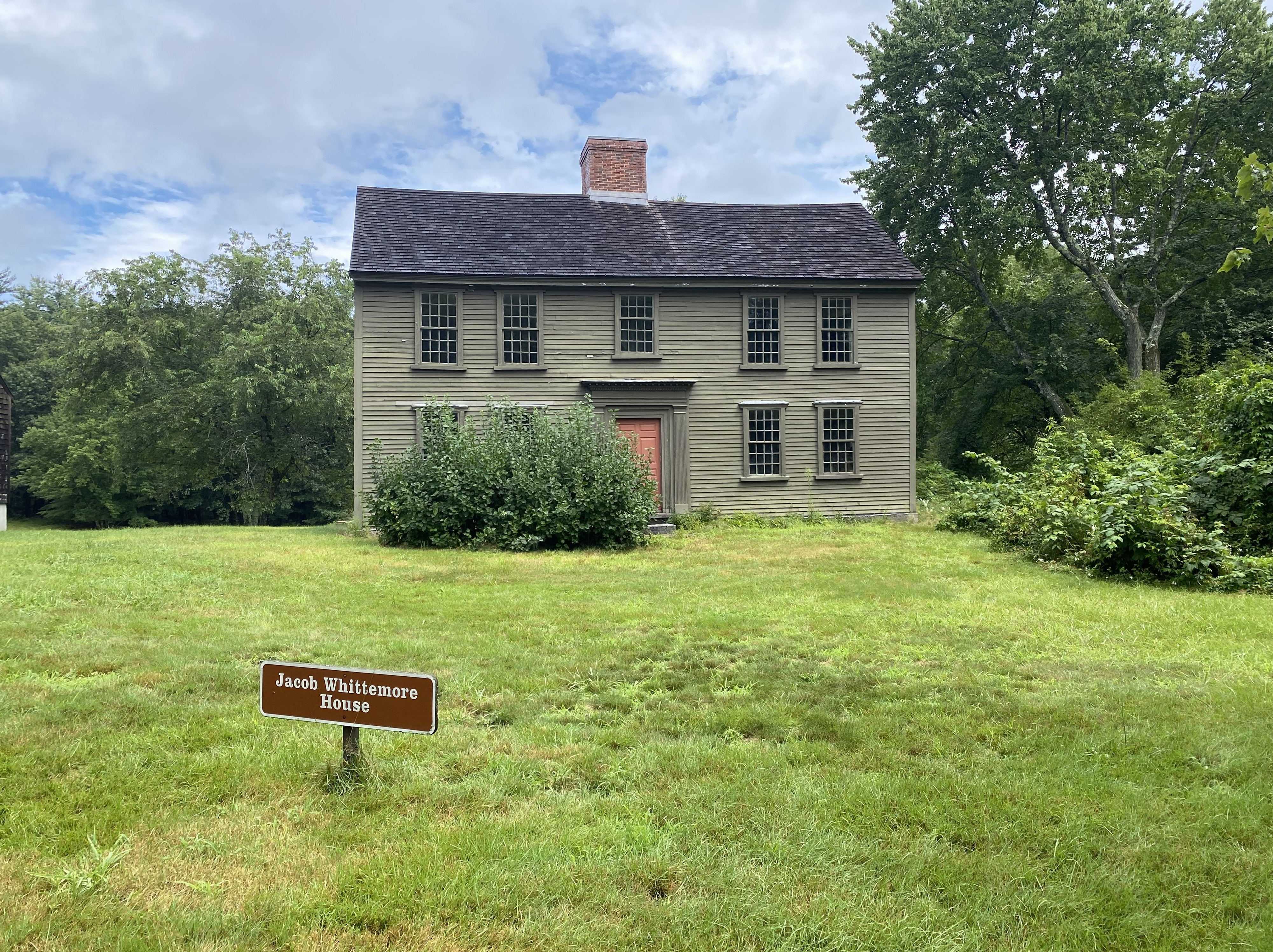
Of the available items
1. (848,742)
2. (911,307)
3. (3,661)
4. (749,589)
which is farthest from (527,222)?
(848,742)

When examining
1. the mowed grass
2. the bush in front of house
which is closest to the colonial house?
the bush in front of house

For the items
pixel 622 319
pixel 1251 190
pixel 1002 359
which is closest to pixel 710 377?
pixel 622 319

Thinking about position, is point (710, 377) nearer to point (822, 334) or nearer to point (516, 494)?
point (822, 334)

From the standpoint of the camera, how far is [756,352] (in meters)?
22.2

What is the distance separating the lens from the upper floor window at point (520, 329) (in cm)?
2108

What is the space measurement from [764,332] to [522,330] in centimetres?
603

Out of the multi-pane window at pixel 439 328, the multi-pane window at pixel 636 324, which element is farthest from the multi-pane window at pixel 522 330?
the multi-pane window at pixel 636 324

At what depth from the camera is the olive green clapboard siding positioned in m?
20.5

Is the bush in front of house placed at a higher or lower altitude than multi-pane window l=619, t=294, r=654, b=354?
lower

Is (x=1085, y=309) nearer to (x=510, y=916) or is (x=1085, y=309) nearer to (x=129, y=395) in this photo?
(x=510, y=916)

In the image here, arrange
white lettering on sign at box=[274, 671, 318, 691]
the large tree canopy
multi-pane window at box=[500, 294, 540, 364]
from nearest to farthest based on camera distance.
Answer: white lettering on sign at box=[274, 671, 318, 691], multi-pane window at box=[500, 294, 540, 364], the large tree canopy

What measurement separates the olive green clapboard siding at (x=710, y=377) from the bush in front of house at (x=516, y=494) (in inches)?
163

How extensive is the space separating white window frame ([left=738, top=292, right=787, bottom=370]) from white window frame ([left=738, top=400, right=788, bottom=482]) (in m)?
0.84

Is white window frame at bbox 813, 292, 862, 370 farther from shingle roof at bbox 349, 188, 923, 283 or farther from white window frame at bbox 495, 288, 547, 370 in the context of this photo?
white window frame at bbox 495, 288, 547, 370
